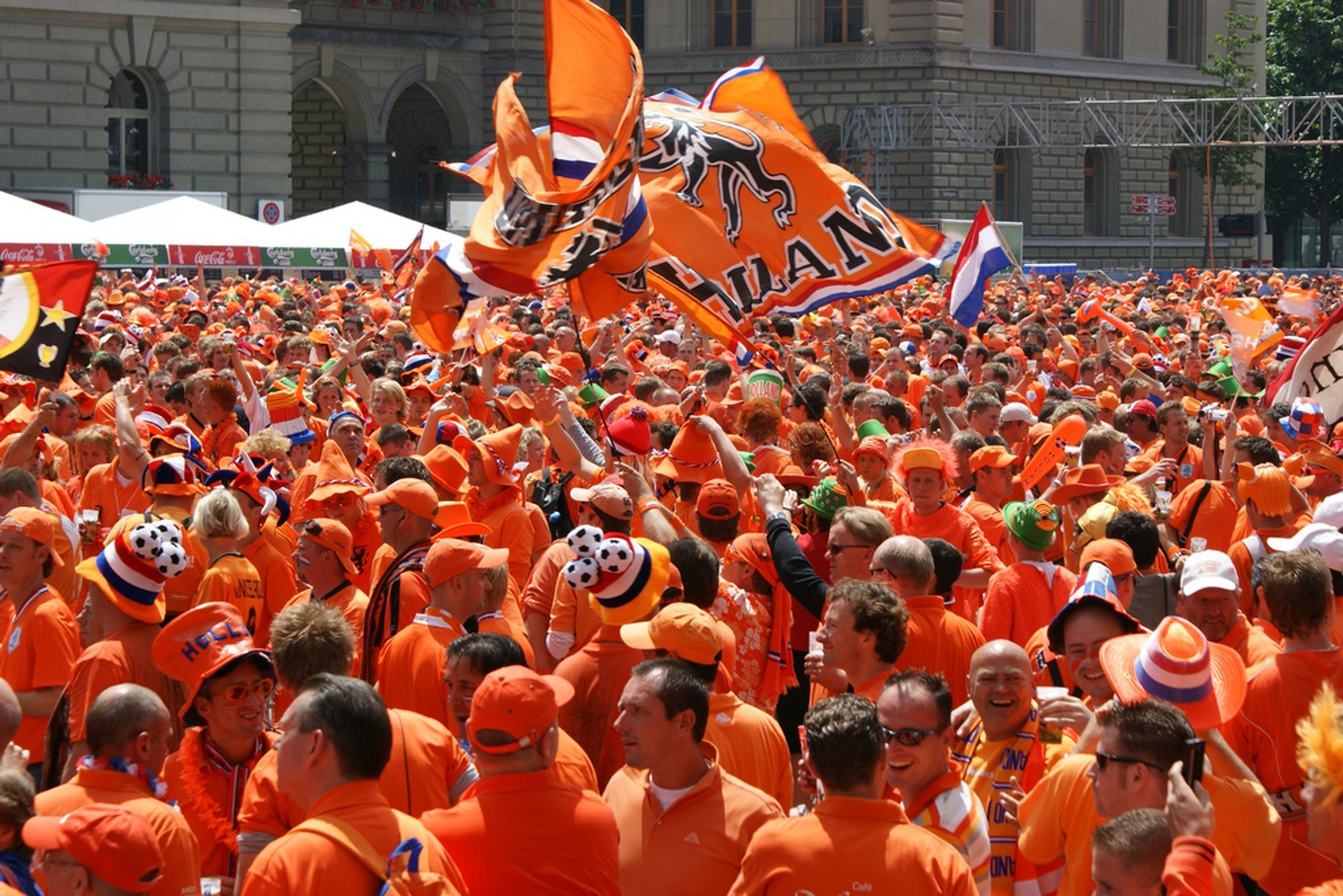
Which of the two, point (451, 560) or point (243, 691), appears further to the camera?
point (451, 560)

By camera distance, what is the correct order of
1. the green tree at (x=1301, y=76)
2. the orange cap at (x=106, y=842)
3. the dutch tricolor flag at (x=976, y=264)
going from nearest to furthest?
1. the orange cap at (x=106, y=842)
2. the dutch tricolor flag at (x=976, y=264)
3. the green tree at (x=1301, y=76)

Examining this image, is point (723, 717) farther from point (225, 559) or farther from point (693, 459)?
point (693, 459)

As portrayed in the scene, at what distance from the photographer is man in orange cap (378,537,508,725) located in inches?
209

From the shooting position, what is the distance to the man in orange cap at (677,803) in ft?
14.3

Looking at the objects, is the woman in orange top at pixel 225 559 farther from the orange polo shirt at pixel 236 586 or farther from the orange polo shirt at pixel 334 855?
the orange polo shirt at pixel 334 855

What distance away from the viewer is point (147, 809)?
13.0ft

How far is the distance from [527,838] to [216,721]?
100 cm

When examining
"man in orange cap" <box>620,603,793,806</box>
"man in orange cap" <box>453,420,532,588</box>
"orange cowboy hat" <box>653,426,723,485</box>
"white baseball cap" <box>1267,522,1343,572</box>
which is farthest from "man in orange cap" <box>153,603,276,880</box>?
"white baseball cap" <box>1267,522,1343,572</box>

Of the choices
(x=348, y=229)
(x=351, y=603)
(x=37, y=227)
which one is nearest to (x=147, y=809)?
Result: (x=351, y=603)

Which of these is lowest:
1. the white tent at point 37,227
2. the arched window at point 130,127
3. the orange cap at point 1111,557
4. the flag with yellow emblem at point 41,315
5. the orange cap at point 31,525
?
the orange cap at point 1111,557

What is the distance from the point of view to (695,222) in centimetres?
982

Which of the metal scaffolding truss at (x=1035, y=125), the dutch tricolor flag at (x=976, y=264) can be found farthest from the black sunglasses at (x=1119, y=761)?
the metal scaffolding truss at (x=1035, y=125)

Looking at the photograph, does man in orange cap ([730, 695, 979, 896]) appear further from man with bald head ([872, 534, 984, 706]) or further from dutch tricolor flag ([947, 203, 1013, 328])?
dutch tricolor flag ([947, 203, 1013, 328])

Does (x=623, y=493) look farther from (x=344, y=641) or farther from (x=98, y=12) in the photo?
(x=98, y=12)
